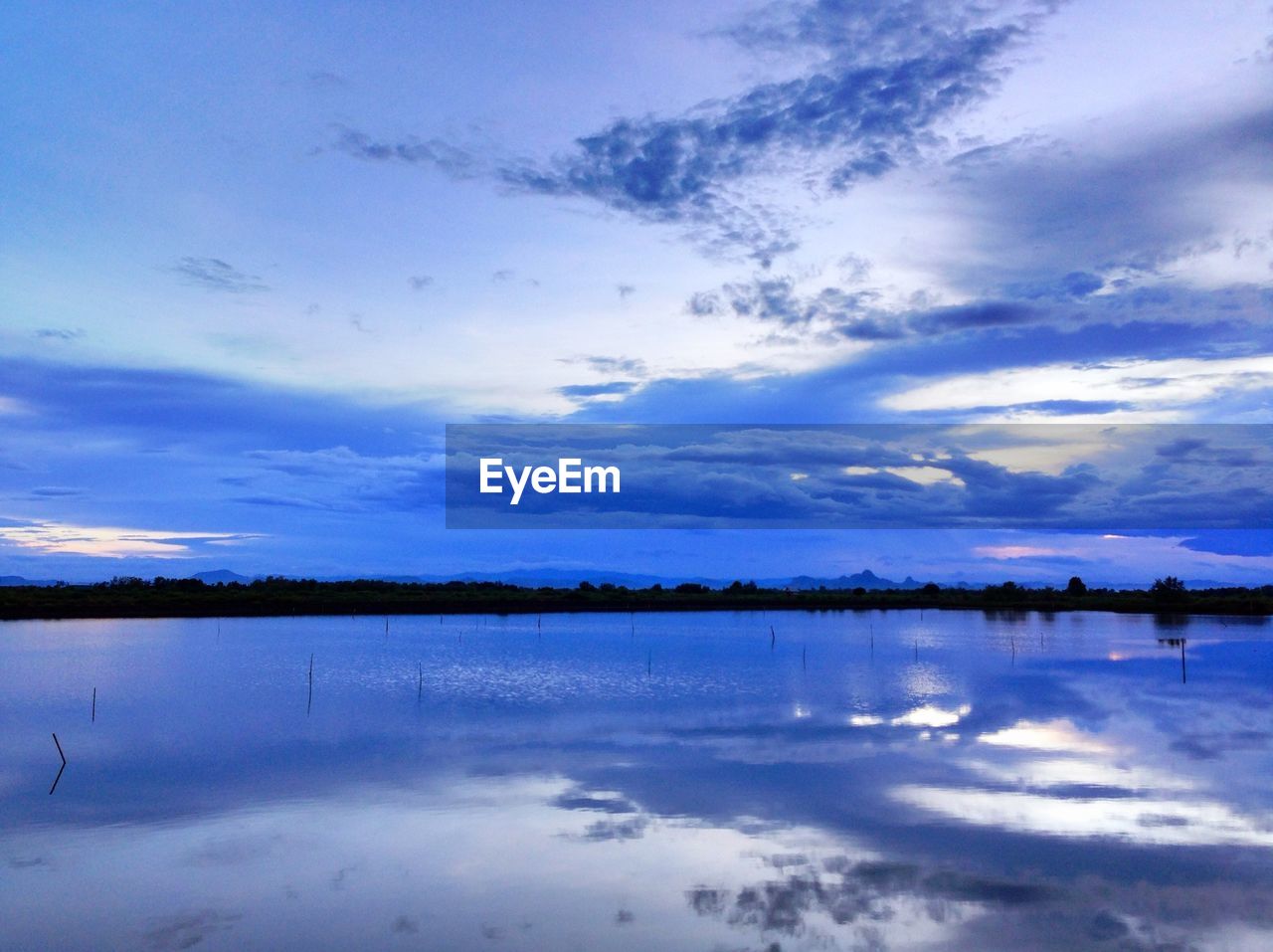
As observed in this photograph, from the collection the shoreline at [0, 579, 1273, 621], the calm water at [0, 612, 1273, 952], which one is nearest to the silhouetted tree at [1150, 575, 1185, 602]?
the shoreline at [0, 579, 1273, 621]

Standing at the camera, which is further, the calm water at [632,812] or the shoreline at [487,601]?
the shoreline at [487,601]

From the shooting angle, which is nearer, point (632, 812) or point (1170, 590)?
point (632, 812)

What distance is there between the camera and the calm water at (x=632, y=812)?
34.9 ft

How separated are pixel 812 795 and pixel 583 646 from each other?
34567 mm

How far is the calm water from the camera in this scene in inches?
419

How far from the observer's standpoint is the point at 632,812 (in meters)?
15.5

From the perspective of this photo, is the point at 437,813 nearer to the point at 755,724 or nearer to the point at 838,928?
the point at 838,928

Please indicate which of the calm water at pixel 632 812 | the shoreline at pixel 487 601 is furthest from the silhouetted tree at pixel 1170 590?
the calm water at pixel 632 812

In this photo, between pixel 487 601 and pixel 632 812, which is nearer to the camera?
pixel 632 812

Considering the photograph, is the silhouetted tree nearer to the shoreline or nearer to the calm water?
the shoreline

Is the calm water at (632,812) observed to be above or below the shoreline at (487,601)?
below

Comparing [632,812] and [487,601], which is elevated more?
[487,601]

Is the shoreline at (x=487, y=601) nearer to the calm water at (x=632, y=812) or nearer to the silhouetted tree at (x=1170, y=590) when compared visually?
the silhouetted tree at (x=1170, y=590)

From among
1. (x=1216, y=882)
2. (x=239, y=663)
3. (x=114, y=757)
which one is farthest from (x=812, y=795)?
(x=239, y=663)
